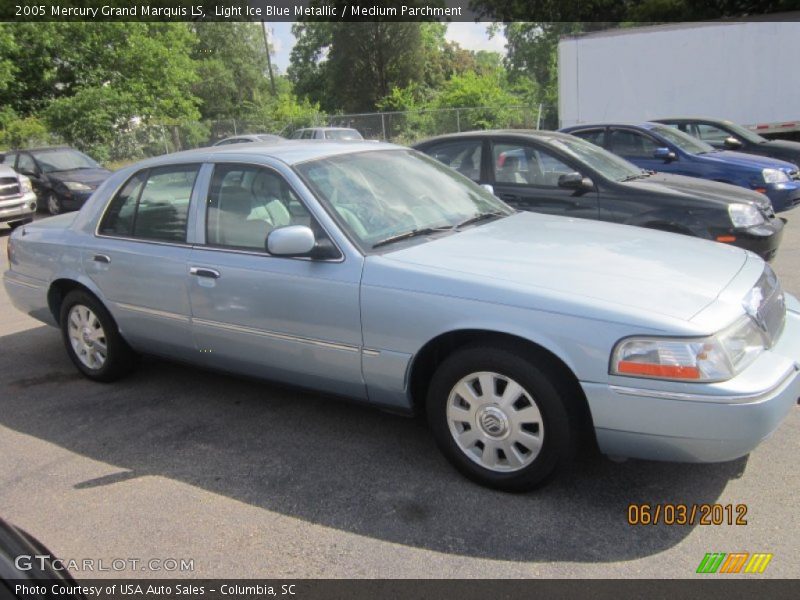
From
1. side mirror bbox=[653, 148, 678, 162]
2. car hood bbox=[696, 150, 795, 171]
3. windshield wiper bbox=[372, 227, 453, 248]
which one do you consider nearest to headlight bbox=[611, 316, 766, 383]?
windshield wiper bbox=[372, 227, 453, 248]

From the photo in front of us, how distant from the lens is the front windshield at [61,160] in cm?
1602

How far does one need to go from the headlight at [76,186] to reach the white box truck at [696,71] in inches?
472

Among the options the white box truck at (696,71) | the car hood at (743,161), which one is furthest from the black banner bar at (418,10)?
the car hood at (743,161)

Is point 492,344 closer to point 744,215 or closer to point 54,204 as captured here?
point 744,215

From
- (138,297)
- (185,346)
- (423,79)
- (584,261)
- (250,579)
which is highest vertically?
(423,79)

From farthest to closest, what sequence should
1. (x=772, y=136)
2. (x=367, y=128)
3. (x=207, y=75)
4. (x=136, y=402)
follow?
(x=207, y=75)
(x=367, y=128)
(x=772, y=136)
(x=136, y=402)

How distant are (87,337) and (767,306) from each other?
425 centimetres

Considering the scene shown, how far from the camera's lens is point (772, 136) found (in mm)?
18688

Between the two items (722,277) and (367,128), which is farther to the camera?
(367,128)

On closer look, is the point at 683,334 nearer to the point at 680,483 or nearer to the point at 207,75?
the point at 680,483

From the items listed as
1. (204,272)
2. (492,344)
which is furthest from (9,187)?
(492,344)

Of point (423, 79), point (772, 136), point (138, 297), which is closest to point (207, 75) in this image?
point (423, 79)

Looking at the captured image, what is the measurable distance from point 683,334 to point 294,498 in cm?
191

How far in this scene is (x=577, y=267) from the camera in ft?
10.7
